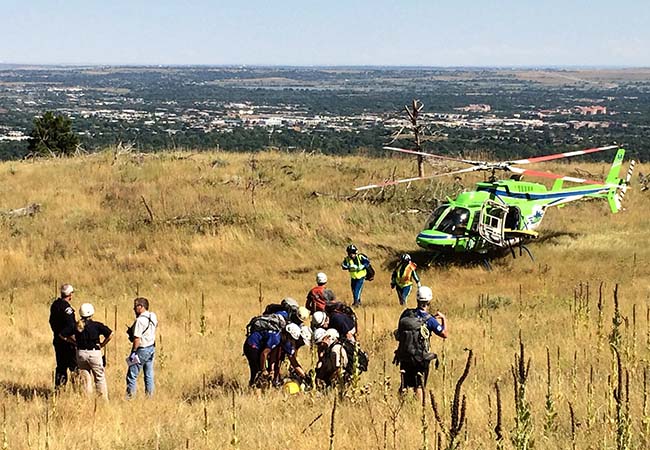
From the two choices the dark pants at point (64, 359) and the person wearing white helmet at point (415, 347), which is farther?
the dark pants at point (64, 359)

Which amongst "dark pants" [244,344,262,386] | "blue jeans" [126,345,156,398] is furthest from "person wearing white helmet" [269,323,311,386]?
"blue jeans" [126,345,156,398]

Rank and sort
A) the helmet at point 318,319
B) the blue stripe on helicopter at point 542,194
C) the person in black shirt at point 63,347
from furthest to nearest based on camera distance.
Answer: the blue stripe on helicopter at point 542,194 → the person in black shirt at point 63,347 → the helmet at point 318,319

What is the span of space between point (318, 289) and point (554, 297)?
17.9ft

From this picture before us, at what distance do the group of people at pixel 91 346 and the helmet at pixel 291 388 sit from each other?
6.12 feet

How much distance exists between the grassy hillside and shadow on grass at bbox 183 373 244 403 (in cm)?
4

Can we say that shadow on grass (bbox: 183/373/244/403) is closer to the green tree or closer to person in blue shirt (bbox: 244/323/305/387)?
person in blue shirt (bbox: 244/323/305/387)

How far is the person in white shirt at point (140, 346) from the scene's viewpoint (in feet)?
29.0

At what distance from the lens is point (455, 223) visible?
56.0 feet

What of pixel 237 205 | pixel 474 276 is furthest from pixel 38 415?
pixel 237 205

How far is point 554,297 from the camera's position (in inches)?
566

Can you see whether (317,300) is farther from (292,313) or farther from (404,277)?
(404,277)

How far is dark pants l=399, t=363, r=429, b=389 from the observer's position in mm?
7781

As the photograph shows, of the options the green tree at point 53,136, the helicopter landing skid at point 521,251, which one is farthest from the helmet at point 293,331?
the green tree at point 53,136

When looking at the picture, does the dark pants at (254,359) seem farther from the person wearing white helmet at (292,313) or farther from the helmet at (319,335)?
the helmet at (319,335)
